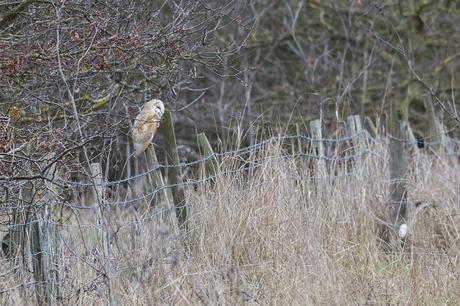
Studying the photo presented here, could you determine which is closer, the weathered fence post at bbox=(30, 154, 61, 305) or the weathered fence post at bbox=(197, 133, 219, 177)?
the weathered fence post at bbox=(30, 154, 61, 305)

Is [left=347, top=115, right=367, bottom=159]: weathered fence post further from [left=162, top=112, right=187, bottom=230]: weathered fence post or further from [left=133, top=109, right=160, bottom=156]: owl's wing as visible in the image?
[left=133, top=109, right=160, bottom=156]: owl's wing

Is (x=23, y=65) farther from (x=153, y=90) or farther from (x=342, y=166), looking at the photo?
(x=342, y=166)

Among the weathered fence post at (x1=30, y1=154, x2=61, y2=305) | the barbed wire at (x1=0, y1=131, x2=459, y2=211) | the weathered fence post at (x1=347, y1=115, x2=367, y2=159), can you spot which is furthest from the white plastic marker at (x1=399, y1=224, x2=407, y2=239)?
the weathered fence post at (x1=30, y1=154, x2=61, y2=305)

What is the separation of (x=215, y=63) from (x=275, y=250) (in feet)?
5.31

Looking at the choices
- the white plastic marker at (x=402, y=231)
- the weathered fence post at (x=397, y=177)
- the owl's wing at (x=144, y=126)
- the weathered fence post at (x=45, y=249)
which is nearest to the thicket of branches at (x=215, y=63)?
the owl's wing at (x=144, y=126)

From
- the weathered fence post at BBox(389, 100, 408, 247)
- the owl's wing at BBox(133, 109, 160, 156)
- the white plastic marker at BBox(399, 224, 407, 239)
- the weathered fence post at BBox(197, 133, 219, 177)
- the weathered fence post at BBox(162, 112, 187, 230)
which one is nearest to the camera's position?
the owl's wing at BBox(133, 109, 160, 156)

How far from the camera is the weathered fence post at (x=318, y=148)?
25.5 feet

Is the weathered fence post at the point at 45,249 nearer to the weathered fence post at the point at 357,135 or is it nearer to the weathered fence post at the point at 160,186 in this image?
the weathered fence post at the point at 160,186

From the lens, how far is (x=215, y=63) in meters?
7.16

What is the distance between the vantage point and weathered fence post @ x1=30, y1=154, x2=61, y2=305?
5453 mm

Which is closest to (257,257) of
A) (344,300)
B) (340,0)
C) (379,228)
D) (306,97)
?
(344,300)

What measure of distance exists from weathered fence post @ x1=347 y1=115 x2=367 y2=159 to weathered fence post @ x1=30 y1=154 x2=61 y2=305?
3.57 m

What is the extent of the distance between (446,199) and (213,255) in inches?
110

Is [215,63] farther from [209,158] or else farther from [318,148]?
[318,148]
